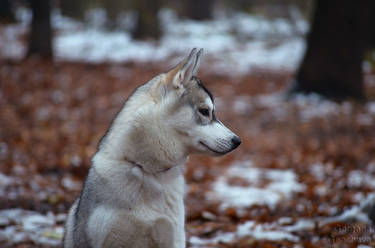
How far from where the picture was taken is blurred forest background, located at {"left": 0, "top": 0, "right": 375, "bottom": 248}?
507 centimetres

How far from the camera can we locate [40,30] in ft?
49.4

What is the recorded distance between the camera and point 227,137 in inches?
129

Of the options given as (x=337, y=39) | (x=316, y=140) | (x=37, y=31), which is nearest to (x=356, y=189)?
(x=316, y=140)

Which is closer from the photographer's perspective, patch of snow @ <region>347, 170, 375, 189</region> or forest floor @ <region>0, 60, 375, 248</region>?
forest floor @ <region>0, 60, 375, 248</region>

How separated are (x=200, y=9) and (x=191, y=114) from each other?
2744cm

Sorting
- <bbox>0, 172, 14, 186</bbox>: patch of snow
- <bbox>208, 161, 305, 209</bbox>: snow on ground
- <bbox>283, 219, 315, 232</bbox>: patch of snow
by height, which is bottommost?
<bbox>283, 219, 315, 232</bbox>: patch of snow

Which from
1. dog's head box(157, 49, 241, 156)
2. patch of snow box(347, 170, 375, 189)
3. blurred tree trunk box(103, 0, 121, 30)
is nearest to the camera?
dog's head box(157, 49, 241, 156)

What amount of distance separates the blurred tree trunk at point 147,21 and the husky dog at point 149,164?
701 inches

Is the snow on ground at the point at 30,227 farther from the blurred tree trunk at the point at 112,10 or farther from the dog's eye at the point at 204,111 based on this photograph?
the blurred tree trunk at the point at 112,10

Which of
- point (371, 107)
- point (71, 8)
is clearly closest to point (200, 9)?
point (71, 8)

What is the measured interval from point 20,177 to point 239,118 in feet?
19.5

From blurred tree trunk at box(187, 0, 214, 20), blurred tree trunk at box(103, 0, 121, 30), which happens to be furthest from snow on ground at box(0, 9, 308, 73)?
blurred tree trunk at box(187, 0, 214, 20)

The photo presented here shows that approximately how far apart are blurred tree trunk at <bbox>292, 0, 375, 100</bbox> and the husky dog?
9.42 meters

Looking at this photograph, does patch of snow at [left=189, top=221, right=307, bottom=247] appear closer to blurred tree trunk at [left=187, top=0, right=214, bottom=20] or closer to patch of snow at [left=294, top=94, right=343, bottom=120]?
patch of snow at [left=294, top=94, right=343, bottom=120]
